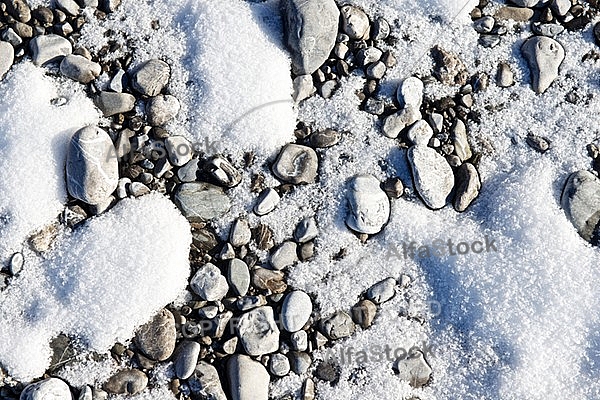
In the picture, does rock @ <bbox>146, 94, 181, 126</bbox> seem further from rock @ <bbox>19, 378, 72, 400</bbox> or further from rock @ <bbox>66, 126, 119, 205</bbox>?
rock @ <bbox>19, 378, 72, 400</bbox>

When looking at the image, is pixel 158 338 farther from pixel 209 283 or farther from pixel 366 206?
pixel 366 206

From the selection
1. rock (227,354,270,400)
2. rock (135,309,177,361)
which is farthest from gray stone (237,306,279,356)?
rock (135,309,177,361)

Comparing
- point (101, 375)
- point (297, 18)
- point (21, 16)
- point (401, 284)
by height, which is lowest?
point (101, 375)

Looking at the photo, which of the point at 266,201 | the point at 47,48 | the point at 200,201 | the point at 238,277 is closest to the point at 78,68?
the point at 47,48

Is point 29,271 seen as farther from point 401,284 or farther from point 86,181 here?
point 401,284

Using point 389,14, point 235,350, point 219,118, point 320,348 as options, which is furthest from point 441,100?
point 235,350
